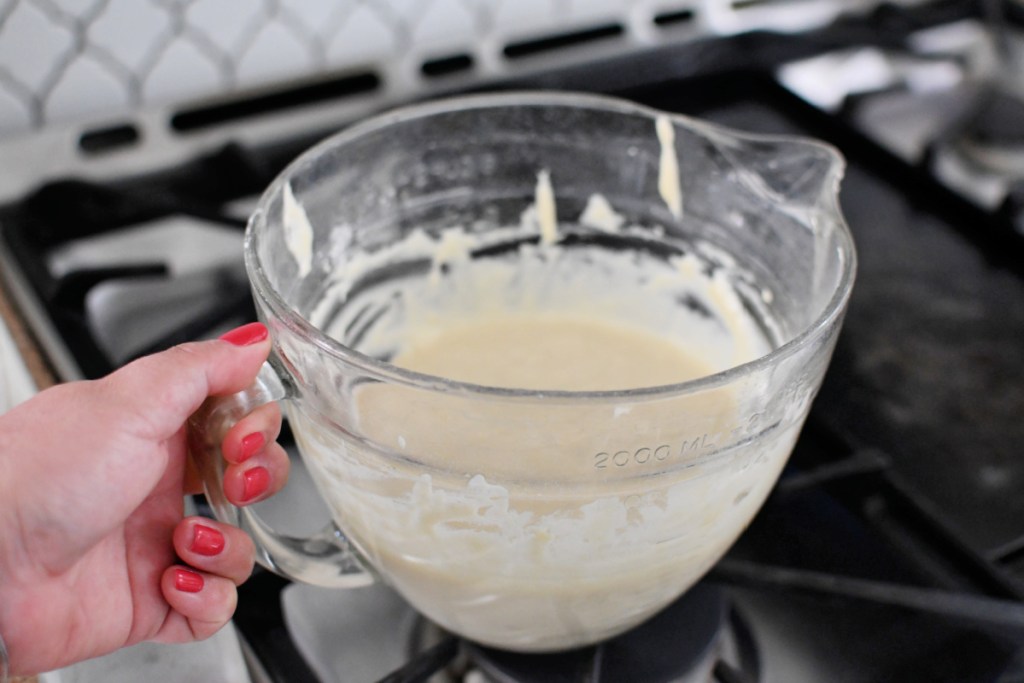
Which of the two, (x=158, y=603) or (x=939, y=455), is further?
(x=939, y=455)

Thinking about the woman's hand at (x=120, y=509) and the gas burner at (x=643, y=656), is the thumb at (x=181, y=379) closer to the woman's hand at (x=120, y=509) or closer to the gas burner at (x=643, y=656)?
the woman's hand at (x=120, y=509)

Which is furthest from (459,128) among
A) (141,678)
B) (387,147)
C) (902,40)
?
(902,40)

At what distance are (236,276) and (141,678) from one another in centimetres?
36

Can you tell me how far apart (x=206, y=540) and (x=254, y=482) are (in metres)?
0.04

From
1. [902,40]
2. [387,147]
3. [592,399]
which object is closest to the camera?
[592,399]

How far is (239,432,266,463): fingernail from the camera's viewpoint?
0.39 metres

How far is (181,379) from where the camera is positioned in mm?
377

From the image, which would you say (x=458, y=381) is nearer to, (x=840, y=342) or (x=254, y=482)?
(x=254, y=482)

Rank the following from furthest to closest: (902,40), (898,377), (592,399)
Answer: (902,40), (898,377), (592,399)

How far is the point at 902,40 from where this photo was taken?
38.0 inches

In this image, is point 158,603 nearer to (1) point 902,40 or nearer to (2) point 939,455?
(2) point 939,455

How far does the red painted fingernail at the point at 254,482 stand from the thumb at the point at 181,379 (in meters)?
0.04

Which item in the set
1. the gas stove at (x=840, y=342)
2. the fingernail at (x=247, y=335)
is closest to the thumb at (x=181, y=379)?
the fingernail at (x=247, y=335)

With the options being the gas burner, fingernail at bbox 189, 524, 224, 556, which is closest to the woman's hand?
fingernail at bbox 189, 524, 224, 556
